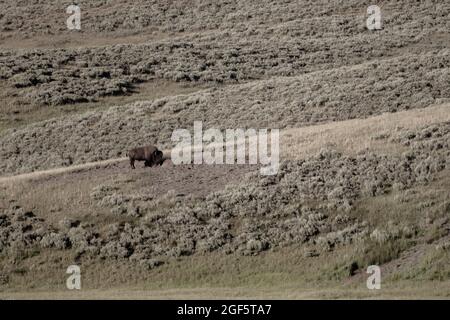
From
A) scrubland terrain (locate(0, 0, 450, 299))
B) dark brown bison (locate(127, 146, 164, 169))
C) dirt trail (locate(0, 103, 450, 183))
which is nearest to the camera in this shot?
scrubland terrain (locate(0, 0, 450, 299))

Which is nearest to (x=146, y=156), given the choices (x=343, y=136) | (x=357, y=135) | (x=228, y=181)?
(x=228, y=181)

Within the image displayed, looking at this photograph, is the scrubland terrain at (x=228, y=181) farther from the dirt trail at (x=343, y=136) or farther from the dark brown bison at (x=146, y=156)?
the dark brown bison at (x=146, y=156)

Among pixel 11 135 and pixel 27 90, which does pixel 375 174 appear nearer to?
pixel 11 135

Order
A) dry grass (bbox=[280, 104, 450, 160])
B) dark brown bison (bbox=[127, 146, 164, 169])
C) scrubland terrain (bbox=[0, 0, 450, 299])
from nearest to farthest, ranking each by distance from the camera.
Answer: scrubland terrain (bbox=[0, 0, 450, 299]) < dry grass (bbox=[280, 104, 450, 160]) < dark brown bison (bbox=[127, 146, 164, 169])

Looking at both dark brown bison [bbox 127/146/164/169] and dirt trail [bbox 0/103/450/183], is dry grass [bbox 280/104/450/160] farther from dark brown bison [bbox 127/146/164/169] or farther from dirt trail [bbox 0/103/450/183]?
dark brown bison [bbox 127/146/164/169]

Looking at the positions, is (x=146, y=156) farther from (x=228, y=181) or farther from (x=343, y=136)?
(x=343, y=136)

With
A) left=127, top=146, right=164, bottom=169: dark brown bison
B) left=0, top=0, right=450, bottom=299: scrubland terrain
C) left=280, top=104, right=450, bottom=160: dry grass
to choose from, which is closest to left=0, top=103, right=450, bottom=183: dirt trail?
left=280, top=104, right=450, bottom=160: dry grass

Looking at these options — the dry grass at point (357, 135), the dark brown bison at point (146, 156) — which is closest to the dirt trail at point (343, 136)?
the dry grass at point (357, 135)

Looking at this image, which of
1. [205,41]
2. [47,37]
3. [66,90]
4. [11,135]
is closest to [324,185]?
[11,135]
